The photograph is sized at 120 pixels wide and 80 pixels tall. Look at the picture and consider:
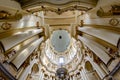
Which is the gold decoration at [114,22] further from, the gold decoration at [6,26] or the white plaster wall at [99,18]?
the gold decoration at [6,26]

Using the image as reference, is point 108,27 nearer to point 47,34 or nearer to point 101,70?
point 101,70

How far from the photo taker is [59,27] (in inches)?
567

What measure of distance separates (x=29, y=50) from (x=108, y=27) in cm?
440

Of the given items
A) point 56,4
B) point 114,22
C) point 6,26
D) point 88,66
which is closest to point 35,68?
point 88,66

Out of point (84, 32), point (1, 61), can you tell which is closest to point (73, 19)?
point (84, 32)

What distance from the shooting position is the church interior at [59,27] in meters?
8.98

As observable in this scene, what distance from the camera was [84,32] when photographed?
12.5 metres

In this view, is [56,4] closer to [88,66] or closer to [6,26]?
[6,26]

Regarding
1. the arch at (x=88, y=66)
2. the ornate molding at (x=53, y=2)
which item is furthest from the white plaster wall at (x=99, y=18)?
the arch at (x=88, y=66)

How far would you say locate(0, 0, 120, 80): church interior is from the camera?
8.98 metres

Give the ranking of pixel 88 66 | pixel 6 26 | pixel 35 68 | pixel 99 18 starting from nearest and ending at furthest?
pixel 6 26, pixel 99 18, pixel 88 66, pixel 35 68

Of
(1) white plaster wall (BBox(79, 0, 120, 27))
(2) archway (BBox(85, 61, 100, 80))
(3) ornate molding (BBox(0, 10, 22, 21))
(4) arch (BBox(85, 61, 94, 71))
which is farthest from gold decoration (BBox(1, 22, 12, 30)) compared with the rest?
(4) arch (BBox(85, 61, 94, 71))

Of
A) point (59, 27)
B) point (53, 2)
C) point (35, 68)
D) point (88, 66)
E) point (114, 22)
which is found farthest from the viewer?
point (35, 68)

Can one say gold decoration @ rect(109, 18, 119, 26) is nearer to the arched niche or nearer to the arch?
the arch
